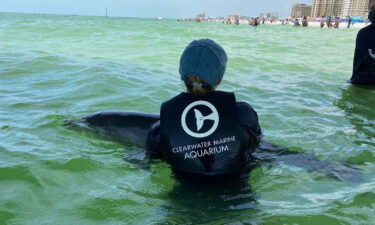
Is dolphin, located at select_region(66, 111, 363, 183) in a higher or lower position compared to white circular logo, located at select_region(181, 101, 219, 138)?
lower

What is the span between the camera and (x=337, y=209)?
2689mm

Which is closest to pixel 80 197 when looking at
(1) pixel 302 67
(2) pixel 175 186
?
(2) pixel 175 186

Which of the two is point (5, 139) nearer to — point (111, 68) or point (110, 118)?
point (110, 118)

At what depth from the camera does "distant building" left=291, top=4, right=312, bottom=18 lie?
158000 millimetres

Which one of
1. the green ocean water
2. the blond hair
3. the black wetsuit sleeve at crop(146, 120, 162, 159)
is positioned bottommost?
the green ocean water

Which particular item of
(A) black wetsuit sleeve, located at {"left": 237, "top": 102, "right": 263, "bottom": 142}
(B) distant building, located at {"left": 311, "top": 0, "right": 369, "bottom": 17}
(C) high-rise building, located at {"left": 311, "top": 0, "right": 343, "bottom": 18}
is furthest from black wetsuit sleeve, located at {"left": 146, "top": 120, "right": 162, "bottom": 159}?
(C) high-rise building, located at {"left": 311, "top": 0, "right": 343, "bottom": 18}

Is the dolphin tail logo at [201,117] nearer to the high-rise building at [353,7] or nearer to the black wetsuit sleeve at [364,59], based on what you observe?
the black wetsuit sleeve at [364,59]

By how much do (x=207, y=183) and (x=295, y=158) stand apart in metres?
1.43

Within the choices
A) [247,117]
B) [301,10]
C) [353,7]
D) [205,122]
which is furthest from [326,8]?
[205,122]

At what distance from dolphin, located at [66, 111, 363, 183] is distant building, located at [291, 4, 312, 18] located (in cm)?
16166

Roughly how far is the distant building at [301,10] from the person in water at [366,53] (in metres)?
158

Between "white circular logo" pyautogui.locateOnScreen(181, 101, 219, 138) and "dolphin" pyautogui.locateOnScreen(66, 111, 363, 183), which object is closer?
"white circular logo" pyautogui.locateOnScreen(181, 101, 219, 138)

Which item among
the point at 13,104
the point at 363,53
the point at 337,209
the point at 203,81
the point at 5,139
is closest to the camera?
the point at 203,81

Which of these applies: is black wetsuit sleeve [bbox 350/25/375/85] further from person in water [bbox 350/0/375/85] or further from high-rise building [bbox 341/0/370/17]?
high-rise building [bbox 341/0/370/17]
